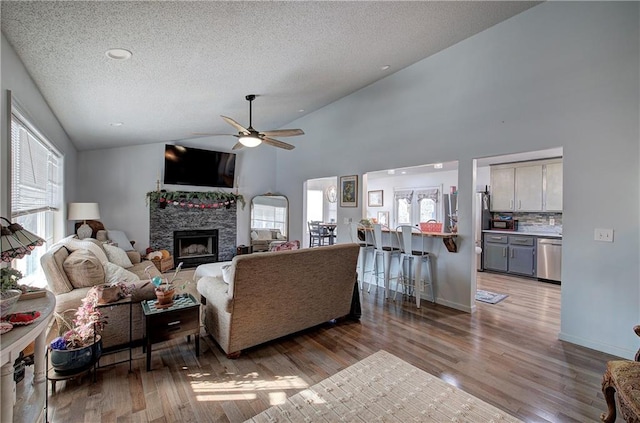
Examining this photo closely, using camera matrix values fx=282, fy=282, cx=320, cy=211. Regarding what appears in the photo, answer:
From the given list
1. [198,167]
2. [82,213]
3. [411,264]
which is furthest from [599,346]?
[198,167]

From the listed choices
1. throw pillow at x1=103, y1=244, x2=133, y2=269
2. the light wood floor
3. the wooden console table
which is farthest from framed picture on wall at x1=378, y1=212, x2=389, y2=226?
the wooden console table

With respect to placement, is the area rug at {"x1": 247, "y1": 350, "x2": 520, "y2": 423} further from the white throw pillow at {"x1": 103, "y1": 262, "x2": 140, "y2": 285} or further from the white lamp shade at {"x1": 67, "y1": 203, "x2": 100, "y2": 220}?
the white lamp shade at {"x1": 67, "y1": 203, "x2": 100, "y2": 220}

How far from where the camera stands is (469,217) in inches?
151

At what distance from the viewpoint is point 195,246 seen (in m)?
6.71

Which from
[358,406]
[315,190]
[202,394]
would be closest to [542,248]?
[358,406]

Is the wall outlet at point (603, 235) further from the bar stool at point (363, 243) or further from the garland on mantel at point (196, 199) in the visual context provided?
the garland on mantel at point (196, 199)

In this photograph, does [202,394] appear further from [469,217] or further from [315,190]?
[315,190]

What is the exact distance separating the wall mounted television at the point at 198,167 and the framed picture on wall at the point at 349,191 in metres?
3.05

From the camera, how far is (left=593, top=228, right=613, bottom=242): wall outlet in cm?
275

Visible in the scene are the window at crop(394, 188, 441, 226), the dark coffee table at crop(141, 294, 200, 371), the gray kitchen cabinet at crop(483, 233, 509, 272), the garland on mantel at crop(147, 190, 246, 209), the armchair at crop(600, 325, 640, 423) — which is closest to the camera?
the armchair at crop(600, 325, 640, 423)

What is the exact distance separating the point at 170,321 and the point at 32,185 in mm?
1994

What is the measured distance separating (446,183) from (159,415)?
7.66 meters

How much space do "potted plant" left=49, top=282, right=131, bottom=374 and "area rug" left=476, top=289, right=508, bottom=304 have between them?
4708 millimetres

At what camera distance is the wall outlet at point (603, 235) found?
9.03ft
